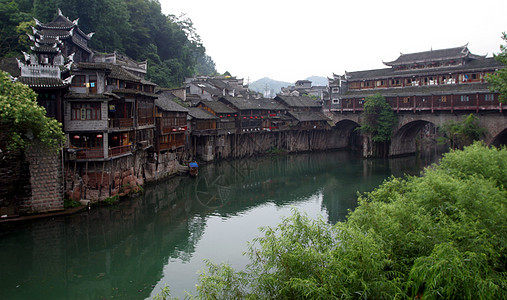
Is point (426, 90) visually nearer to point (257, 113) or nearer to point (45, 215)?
point (257, 113)

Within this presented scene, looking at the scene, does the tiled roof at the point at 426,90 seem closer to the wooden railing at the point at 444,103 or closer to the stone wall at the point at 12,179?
the wooden railing at the point at 444,103

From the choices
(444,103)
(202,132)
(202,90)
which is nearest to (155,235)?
(202,132)

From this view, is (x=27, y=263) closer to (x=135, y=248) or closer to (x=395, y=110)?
(x=135, y=248)

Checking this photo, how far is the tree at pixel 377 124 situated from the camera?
48.3m

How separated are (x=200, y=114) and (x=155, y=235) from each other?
913 inches

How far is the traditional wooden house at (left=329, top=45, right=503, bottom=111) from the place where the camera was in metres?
40.1

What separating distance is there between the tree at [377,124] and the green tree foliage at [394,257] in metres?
36.5

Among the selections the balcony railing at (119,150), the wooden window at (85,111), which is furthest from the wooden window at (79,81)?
the balcony railing at (119,150)

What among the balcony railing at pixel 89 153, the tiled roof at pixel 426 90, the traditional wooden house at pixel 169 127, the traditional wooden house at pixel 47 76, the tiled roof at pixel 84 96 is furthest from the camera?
the tiled roof at pixel 426 90

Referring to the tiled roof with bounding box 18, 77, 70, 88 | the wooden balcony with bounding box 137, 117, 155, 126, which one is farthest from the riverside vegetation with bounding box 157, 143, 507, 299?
the wooden balcony with bounding box 137, 117, 155, 126

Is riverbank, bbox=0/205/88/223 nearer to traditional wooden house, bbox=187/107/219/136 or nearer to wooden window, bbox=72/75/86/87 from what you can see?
wooden window, bbox=72/75/86/87

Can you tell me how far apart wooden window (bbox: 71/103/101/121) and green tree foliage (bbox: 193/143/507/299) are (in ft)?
56.9

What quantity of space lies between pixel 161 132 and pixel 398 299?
92.5 ft

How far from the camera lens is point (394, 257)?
32.9 ft
